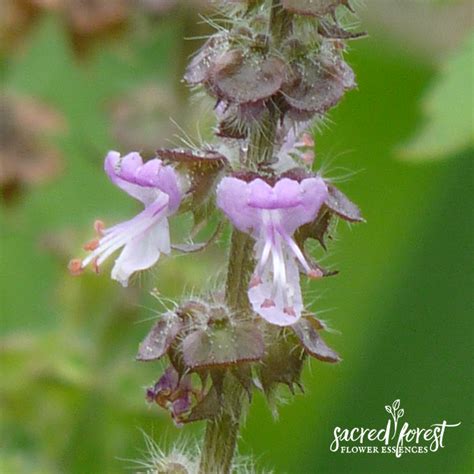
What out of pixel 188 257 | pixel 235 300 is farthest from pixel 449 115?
pixel 188 257

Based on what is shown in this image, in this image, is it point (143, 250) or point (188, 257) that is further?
point (188, 257)

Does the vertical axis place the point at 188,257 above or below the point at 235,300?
above

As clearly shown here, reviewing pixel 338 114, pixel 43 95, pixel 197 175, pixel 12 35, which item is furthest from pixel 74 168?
pixel 197 175

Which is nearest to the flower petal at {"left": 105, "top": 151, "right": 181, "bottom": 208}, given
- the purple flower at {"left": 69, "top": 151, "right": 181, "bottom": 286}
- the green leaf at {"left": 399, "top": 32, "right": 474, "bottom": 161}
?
the purple flower at {"left": 69, "top": 151, "right": 181, "bottom": 286}

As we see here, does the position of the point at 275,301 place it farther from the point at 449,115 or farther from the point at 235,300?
the point at 449,115

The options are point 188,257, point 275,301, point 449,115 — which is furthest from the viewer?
point 188,257

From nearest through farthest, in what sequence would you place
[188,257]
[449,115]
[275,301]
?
[275,301]
[449,115]
[188,257]

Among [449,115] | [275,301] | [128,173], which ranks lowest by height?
[275,301]
